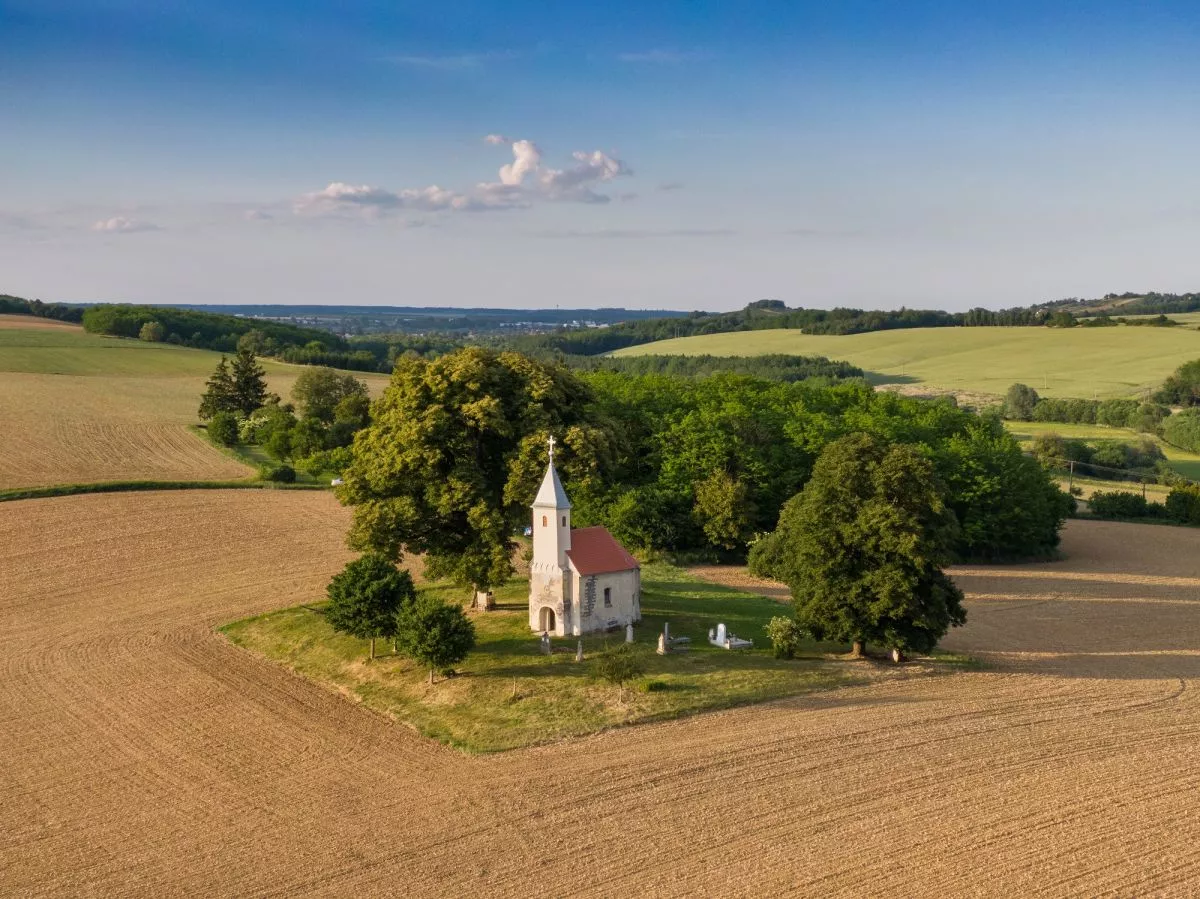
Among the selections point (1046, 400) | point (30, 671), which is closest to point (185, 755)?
point (30, 671)

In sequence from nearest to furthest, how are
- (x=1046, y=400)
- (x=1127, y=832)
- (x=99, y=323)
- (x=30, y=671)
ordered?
(x=1127, y=832) → (x=30, y=671) → (x=1046, y=400) → (x=99, y=323)

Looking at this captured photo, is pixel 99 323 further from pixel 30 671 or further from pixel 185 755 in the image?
pixel 185 755

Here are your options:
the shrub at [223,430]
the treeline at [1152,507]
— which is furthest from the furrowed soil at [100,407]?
the treeline at [1152,507]

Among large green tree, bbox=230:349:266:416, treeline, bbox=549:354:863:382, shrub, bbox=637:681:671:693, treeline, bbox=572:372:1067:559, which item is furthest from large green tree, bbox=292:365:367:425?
shrub, bbox=637:681:671:693

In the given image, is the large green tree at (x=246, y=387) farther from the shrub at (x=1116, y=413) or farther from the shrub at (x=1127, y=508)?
the shrub at (x=1116, y=413)

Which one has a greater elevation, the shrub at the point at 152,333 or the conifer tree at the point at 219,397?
the shrub at the point at 152,333

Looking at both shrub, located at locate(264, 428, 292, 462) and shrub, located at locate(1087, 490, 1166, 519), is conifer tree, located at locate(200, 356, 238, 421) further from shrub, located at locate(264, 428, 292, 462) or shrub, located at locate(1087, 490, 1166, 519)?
shrub, located at locate(1087, 490, 1166, 519)

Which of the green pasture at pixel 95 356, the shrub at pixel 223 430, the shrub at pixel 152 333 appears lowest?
the shrub at pixel 223 430
